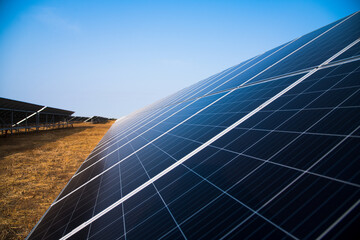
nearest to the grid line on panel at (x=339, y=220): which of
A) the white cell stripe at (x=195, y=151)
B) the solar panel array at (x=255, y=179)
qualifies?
the solar panel array at (x=255, y=179)

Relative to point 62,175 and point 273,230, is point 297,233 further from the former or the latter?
point 62,175

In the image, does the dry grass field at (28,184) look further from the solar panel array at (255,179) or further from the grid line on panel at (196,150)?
the grid line on panel at (196,150)

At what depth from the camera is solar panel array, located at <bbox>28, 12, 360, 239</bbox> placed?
157 centimetres

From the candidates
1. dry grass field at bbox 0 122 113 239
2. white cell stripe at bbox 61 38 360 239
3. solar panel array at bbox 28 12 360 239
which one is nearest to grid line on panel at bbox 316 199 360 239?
solar panel array at bbox 28 12 360 239

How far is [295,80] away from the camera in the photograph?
4.62 m

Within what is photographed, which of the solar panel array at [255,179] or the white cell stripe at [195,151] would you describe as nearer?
the solar panel array at [255,179]

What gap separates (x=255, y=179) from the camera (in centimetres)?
219

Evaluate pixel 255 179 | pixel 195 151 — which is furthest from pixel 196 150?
pixel 255 179

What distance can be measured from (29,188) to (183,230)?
516 inches

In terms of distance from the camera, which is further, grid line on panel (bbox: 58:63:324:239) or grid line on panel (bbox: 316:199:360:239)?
grid line on panel (bbox: 58:63:324:239)

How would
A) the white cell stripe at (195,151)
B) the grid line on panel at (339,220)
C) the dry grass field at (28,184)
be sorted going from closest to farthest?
the grid line on panel at (339,220) < the white cell stripe at (195,151) < the dry grass field at (28,184)

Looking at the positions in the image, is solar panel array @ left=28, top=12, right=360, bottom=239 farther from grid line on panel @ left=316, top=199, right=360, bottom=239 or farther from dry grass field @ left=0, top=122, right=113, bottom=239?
dry grass field @ left=0, top=122, right=113, bottom=239

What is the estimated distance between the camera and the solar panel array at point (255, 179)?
5.14 feet

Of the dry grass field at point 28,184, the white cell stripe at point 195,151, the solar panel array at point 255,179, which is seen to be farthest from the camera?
the dry grass field at point 28,184
